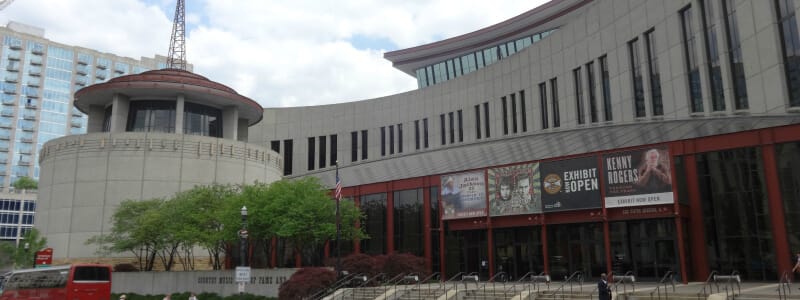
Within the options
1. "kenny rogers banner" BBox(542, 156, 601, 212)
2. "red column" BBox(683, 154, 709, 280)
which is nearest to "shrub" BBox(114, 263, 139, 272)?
"kenny rogers banner" BBox(542, 156, 601, 212)

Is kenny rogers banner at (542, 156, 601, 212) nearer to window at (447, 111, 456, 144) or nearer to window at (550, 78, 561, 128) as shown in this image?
window at (550, 78, 561, 128)

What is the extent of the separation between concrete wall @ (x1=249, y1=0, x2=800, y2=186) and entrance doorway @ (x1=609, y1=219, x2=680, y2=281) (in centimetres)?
541

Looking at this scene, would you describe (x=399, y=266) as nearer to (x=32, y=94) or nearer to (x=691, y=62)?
(x=691, y=62)

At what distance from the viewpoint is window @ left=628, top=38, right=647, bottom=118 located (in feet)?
144

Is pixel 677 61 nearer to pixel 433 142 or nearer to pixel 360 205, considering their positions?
pixel 360 205

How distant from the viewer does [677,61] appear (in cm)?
4000

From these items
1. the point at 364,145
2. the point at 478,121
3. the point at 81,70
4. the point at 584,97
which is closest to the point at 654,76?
the point at 584,97

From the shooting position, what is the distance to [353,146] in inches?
3007

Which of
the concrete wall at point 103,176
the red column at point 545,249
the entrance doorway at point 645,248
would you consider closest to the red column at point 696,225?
the entrance doorway at point 645,248

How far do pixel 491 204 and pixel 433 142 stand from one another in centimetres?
3035

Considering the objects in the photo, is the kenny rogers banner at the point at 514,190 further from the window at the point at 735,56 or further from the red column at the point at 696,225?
the window at the point at 735,56

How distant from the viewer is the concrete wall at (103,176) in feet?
177

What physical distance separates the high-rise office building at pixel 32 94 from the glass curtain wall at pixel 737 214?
155691 mm

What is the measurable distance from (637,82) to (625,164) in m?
13.9
